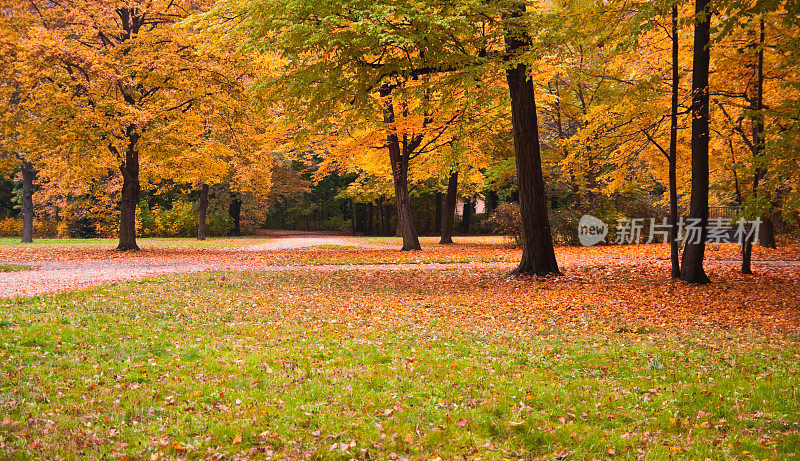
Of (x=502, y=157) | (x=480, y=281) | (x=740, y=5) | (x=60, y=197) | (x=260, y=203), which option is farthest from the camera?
(x=260, y=203)

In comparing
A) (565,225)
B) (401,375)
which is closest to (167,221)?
(565,225)

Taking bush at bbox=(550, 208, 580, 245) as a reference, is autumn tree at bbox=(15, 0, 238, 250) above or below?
above

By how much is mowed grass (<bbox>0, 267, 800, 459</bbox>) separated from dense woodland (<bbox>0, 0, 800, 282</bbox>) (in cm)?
449

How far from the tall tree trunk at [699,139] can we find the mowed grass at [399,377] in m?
1.54

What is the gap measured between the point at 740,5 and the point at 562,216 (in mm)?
16369

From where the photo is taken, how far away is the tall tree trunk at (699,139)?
11.5 meters

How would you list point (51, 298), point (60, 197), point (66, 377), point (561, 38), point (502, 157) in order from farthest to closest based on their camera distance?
point (60, 197) < point (502, 157) < point (561, 38) < point (51, 298) < point (66, 377)

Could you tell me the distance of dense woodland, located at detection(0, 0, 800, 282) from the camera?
34.3 feet

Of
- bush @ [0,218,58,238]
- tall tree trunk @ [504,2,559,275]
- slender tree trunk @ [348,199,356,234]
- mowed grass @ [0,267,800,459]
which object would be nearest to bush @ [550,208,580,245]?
tall tree trunk @ [504,2,559,275]

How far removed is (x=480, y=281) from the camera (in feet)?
43.1

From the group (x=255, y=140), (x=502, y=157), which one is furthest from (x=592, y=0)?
(x=502, y=157)

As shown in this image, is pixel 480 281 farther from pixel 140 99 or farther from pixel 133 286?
pixel 140 99

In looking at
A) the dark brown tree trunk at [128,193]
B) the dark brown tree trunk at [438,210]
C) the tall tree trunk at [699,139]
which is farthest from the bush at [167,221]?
the tall tree trunk at [699,139]

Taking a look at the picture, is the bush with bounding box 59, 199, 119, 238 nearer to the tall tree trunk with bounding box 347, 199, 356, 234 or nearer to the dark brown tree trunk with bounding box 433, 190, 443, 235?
the tall tree trunk with bounding box 347, 199, 356, 234
